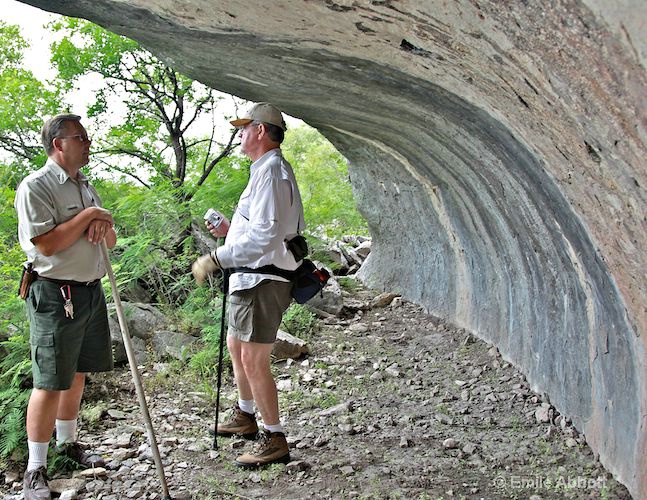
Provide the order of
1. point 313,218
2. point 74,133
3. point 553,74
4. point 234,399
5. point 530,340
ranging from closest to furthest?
point 553,74, point 74,133, point 530,340, point 234,399, point 313,218

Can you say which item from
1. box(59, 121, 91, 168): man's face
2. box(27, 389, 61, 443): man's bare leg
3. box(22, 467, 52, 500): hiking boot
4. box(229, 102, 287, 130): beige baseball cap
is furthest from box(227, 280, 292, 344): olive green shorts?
box(22, 467, 52, 500): hiking boot

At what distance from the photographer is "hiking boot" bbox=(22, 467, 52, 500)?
3854 millimetres

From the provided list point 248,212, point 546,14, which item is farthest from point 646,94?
point 248,212

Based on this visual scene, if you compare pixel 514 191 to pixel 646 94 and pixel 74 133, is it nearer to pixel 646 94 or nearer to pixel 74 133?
pixel 646 94

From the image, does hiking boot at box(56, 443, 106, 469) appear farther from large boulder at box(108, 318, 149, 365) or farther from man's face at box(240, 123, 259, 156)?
man's face at box(240, 123, 259, 156)

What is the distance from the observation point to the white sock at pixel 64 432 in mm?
4367

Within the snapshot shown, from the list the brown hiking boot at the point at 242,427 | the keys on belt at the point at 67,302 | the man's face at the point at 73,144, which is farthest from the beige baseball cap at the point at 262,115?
the brown hiking boot at the point at 242,427

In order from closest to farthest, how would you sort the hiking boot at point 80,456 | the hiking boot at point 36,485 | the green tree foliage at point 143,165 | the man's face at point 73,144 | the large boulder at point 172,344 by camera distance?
the hiking boot at point 36,485, the man's face at point 73,144, the hiking boot at point 80,456, the large boulder at point 172,344, the green tree foliage at point 143,165

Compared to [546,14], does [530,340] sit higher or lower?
lower

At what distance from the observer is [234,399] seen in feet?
19.0

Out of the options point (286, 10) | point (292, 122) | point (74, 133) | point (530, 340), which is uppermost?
point (292, 122)

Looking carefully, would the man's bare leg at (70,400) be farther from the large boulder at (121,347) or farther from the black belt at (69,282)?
the large boulder at (121,347)

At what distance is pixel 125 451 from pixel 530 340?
133 inches

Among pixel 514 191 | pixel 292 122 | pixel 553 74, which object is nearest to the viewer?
pixel 553 74
